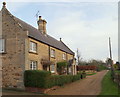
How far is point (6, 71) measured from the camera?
1684 centimetres

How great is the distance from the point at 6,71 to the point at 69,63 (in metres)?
16.4

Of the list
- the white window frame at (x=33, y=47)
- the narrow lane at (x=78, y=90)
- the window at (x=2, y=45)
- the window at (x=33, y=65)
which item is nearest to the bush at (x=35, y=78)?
the narrow lane at (x=78, y=90)

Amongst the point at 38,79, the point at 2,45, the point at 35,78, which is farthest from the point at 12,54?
the point at 38,79

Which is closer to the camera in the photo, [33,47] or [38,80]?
[38,80]

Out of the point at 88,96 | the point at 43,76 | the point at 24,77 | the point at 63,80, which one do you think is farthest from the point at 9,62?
the point at 88,96

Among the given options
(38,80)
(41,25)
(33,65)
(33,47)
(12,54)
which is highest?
(41,25)

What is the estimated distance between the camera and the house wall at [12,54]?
638 inches

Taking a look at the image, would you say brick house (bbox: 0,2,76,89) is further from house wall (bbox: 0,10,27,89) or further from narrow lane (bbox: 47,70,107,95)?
narrow lane (bbox: 47,70,107,95)

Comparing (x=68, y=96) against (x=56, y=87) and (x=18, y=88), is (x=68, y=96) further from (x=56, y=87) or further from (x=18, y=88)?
(x=18, y=88)

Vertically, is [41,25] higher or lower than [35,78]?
higher

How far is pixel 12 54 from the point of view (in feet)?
55.3

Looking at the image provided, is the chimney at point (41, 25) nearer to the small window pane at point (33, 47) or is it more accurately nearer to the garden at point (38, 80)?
the small window pane at point (33, 47)

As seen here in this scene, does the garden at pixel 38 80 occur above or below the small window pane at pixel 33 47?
below

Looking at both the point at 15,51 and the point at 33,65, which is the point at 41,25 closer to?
the point at 33,65
